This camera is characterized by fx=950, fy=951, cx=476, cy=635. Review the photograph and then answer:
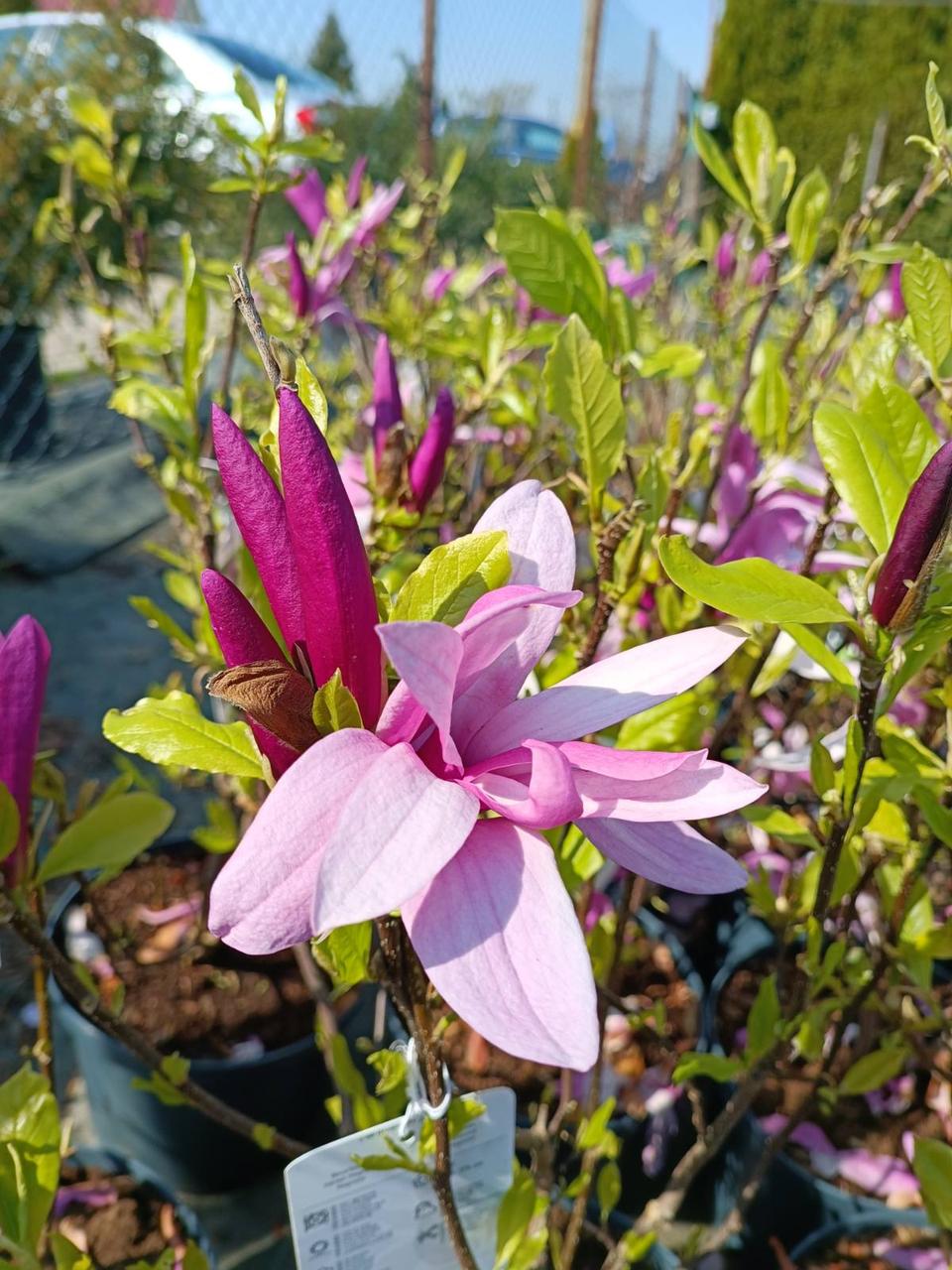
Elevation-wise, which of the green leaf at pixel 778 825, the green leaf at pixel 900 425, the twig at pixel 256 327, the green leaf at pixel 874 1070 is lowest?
the green leaf at pixel 874 1070

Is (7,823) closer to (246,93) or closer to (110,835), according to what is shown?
(110,835)

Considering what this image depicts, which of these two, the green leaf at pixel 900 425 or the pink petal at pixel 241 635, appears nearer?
the pink petal at pixel 241 635

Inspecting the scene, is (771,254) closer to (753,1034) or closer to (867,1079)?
(753,1034)

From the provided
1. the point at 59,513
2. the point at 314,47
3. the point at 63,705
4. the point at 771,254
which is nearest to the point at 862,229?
the point at 771,254

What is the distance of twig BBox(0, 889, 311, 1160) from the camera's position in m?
0.61

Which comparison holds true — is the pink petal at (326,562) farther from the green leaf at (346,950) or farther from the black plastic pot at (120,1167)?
the black plastic pot at (120,1167)

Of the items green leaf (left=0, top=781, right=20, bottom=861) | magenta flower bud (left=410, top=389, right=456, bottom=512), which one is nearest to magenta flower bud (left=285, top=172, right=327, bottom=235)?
magenta flower bud (left=410, top=389, right=456, bottom=512)

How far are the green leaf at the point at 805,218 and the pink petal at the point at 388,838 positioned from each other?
0.80 m

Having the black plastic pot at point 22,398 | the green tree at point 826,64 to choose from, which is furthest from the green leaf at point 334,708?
the green tree at point 826,64

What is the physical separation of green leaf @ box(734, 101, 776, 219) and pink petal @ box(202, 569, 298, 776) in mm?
733

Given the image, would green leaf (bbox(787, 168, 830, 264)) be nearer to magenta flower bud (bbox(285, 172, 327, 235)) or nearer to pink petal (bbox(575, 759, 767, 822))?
pink petal (bbox(575, 759, 767, 822))

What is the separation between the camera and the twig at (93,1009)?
615mm

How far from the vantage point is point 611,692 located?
458 millimetres

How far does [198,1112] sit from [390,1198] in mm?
771
